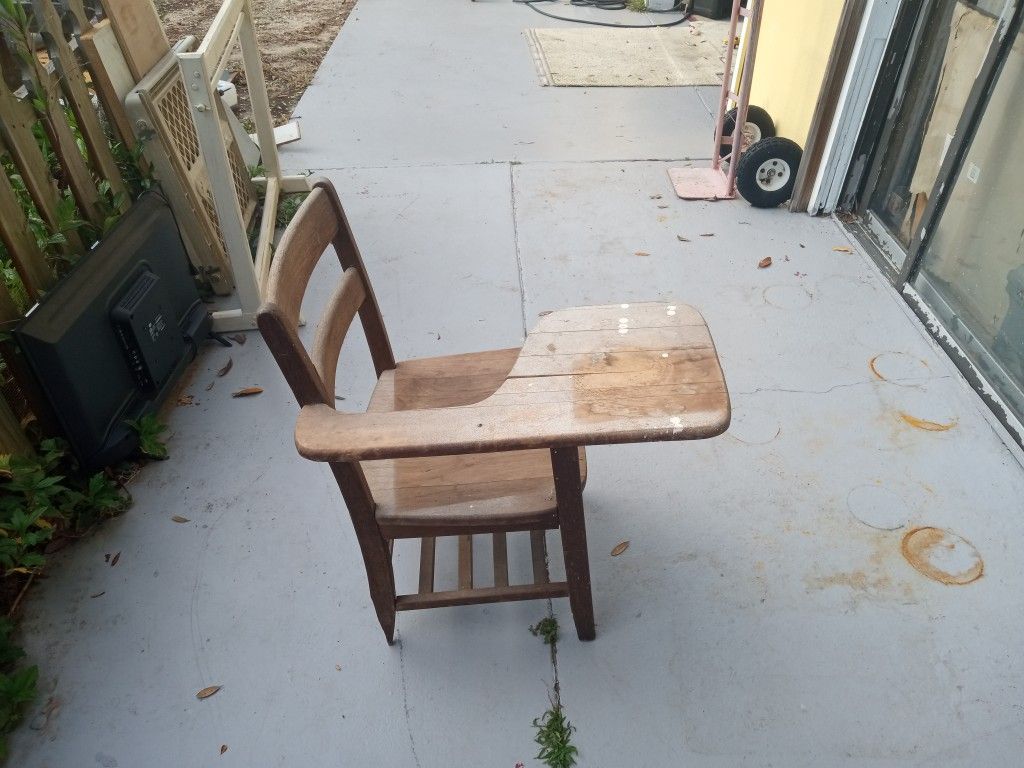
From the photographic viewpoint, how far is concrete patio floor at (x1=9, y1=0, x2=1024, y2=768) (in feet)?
4.97

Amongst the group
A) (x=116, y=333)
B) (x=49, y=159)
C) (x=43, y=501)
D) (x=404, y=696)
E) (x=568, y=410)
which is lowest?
(x=404, y=696)

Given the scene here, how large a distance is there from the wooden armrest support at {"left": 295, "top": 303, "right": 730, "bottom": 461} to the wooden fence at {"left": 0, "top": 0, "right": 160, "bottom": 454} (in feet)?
4.05

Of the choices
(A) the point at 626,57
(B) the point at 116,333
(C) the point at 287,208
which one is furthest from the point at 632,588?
(A) the point at 626,57

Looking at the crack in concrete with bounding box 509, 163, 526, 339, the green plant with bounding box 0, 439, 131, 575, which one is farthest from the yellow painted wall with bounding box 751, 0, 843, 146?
the green plant with bounding box 0, 439, 131, 575

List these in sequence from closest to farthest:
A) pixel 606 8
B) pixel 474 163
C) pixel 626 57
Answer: pixel 474 163 → pixel 626 57 → pixel 606 8

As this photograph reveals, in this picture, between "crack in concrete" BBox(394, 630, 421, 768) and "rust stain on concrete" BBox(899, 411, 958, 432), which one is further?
"rust stain on concrete" BBox(899, 411, 958, 432)

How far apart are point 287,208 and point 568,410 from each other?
8.67 feet

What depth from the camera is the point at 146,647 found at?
1.69 m

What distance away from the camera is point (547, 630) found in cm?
167

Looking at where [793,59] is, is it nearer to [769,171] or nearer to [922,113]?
[769,171]

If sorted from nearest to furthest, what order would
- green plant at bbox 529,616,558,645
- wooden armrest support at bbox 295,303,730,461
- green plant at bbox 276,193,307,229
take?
wooden armrest support at bbox 295,303,730,461 < green plant at bbox 529,616,558,645 < green plant at bbox 276,193,307,229

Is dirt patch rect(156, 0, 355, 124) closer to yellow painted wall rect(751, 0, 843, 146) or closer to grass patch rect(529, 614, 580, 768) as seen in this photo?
yellow painted wall rect(751, 0, 843, 146)

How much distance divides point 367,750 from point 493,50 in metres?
5.18

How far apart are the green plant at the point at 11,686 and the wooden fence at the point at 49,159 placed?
49 centimetres
